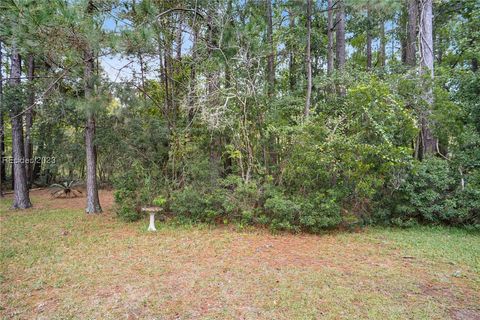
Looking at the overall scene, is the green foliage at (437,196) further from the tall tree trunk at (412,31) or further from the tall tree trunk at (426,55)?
the tall tree trunk at (412,31)

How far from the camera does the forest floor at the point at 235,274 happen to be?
2.59 metres

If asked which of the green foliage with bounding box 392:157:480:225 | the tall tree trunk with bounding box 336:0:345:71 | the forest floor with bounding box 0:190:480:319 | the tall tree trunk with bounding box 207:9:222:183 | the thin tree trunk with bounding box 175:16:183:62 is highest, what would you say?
the tall tree trunk with bounding box 336:0:345:71

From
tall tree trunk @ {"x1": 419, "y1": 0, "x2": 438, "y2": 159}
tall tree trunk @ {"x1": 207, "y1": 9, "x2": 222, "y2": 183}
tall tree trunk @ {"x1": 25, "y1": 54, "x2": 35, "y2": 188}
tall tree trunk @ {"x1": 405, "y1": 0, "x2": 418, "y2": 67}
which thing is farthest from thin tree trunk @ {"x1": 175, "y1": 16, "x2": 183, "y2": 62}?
tall tree trunk @ {"x1": 405, "y1": 0, "x2": 418, "y2": 67}

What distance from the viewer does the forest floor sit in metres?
2.59

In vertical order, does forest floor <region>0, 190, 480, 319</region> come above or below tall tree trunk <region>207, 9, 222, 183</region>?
below

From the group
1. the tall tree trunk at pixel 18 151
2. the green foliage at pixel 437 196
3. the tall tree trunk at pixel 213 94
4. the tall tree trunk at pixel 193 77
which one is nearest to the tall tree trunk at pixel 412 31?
the green foliage at pixel 437 196

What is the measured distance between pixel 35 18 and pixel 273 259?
449 cm

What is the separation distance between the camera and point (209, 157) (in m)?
6.10

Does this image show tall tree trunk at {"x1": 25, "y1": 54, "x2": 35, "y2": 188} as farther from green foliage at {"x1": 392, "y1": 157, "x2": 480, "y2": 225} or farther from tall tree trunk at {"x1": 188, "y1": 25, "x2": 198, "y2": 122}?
green foliage at {"x1": 392, "y1": 157, "x2": 480, "y2": 225}

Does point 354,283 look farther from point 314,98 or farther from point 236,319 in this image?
point 314,98

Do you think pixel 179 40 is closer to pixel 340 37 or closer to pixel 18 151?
pixel 340 37

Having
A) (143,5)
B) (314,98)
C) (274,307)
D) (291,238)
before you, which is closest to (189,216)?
(291,238)

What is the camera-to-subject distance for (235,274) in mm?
3393

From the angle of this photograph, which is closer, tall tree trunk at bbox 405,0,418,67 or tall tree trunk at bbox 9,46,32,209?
tall tree trunk at bbox 9,46,32,209
